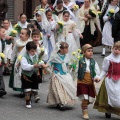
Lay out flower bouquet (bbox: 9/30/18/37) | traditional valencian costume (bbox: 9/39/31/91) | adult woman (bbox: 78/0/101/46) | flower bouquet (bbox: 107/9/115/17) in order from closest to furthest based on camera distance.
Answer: traditional valencian costume (bbox: 9/39/31/91)
flower bouquet (bbox: 9/30/18/37)
flower bouquet (bbox: 107/9/115/17)
adult woman (bbox: 78/0/101/46)

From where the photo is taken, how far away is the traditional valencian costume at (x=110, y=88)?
Answer: 10.2 m

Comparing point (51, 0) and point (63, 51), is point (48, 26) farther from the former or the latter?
point (51, 0)

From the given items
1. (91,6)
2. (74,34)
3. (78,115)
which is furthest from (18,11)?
(78,115)

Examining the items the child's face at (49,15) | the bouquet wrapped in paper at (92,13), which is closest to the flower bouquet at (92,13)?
the bouquet wrapped in paper at (92,13)

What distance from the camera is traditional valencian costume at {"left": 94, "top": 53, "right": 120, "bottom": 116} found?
1020cm

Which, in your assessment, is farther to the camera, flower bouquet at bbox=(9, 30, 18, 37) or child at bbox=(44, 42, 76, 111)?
flower bouquet at bbox=(9, 30, 18, 37)

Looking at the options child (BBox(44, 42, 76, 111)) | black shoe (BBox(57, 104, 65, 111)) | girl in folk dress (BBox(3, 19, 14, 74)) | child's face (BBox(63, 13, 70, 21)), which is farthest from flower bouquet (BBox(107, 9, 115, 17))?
black shoe (BBox(57, 104, 65, 111))

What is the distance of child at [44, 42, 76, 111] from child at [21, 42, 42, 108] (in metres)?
0.30

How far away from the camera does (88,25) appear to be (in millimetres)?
17672

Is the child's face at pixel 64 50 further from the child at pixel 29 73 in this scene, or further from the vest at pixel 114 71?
the vest at pixel 114 71

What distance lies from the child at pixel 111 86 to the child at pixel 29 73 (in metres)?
Result: 1.40

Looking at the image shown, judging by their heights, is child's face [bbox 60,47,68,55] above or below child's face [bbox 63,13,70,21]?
below

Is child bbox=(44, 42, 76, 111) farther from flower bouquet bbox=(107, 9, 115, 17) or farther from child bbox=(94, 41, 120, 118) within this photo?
flower bouquet bbox=(107, 9, 115, 17)

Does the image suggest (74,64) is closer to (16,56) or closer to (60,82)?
(60,82)
